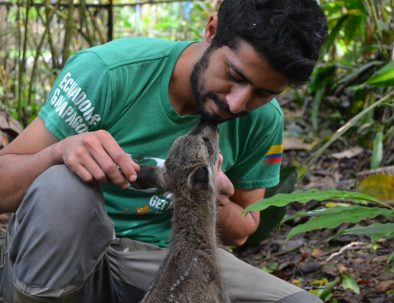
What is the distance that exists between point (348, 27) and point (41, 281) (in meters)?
4.86

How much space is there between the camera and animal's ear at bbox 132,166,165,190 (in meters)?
3.61

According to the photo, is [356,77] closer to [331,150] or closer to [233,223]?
[331,150]

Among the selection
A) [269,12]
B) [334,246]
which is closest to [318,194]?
[269,12]

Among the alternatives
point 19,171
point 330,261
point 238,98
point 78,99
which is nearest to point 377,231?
point 238,98

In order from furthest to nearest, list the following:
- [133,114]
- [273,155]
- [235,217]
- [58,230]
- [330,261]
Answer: [330,261]
[273,155]
[235,217]
[133,114]
[58,230]

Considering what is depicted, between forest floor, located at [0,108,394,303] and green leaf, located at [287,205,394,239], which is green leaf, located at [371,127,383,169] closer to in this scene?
forest floor, located at [0,108,394,303]

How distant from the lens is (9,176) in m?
3.57

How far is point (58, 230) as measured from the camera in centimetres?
325

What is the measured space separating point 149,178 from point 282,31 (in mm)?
895

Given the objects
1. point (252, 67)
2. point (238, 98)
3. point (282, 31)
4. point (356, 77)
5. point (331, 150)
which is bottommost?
point (331, 150)

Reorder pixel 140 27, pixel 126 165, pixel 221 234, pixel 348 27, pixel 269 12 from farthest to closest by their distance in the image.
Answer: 1. pixel 140 27
2. pixel 348 27
3. pixel 221 234
4. pixel 269 12
5. pixel 126 165

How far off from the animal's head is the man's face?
0.10 m

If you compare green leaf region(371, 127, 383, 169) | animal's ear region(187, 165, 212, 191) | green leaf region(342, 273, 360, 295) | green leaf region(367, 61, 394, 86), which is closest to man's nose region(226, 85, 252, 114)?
animal's ear region(187, 165, 212, 191)

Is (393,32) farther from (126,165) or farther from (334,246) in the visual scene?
(126,165)
